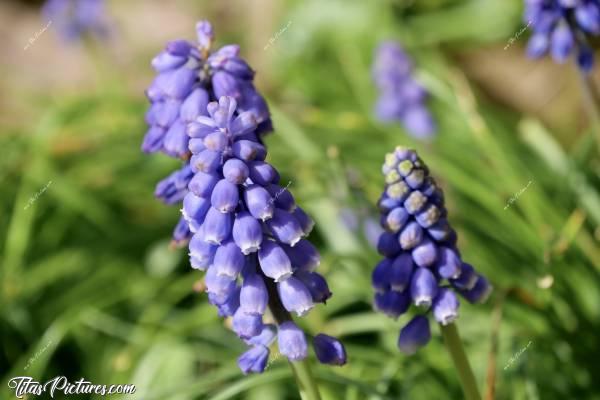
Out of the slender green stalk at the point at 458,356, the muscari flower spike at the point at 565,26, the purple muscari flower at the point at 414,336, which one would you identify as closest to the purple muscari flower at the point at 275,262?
the purple muscari flower at the point at 414,336

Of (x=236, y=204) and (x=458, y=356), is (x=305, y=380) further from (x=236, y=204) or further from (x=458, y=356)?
(x=236, y=204)

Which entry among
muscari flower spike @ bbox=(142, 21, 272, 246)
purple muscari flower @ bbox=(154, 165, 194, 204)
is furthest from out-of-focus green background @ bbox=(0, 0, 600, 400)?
muscari flower spike @ bbox=(142, 21, 272, 246)

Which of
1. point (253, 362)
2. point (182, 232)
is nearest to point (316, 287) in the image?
point (253, 362)

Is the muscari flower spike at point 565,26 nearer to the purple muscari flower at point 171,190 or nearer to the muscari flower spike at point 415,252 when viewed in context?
the muscari flower spike at point 415,252

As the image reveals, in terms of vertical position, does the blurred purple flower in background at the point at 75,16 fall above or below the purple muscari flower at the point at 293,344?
above

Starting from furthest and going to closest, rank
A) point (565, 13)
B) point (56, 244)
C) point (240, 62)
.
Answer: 1. point (56, 244)
2. point (565, 13)
3. point (240, 62)

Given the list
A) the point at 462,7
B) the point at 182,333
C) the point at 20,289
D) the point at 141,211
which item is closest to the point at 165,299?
the point at 182,333

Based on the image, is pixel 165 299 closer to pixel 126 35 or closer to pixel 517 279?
pixel 517 279
